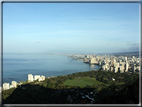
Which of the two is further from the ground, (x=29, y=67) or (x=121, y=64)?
(x=121, y=64)

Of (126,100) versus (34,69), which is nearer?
(126,100)

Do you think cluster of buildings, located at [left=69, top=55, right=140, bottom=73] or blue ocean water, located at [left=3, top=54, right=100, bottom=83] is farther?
blue ocean water, located at [left=3, top=54, right=100, bottom=83]

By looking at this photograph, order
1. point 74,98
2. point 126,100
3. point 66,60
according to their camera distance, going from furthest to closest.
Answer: point 66,60, point 74,98, point 126,100

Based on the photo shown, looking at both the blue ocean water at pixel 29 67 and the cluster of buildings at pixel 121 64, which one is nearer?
the cluster of buildings at pixel 121 64

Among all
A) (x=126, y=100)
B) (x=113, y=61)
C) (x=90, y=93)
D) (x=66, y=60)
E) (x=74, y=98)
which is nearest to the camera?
(x=126, y=100)

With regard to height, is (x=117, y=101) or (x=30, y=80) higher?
(x=117, y=101)

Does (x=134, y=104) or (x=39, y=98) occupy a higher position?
(x=134, y=104)

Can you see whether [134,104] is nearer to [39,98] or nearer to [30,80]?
[39,98]

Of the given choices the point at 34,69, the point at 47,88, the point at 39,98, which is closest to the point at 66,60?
the point at 34,69

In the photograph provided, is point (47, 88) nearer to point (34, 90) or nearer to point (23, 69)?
point (34, 90)

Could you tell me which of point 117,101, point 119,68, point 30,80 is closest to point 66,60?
point 119,68
